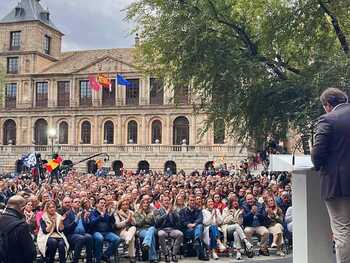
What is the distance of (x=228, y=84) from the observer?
680 inches

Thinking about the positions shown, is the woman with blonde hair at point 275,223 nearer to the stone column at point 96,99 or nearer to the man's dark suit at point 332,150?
the man's dark suit at point 332,150

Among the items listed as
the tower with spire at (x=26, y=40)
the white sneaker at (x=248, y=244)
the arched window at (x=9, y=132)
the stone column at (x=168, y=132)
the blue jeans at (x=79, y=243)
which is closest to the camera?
the blue jeans at (x=79, y=243)

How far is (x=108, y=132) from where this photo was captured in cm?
6156

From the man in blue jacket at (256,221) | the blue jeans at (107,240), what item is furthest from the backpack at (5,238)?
the man in blue jacket at (256,221)

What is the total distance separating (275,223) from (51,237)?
5.86 metres

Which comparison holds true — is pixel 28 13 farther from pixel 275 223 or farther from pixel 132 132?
pixel 275 223

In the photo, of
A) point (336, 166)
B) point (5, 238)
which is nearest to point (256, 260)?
point (5, 238)

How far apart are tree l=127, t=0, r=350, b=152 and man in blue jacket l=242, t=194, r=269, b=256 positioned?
150 inches

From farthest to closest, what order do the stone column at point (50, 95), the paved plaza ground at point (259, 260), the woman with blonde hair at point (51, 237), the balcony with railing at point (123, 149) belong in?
the stone column at point (50, 95)
the balcony with railing at point (123, 149)
the paved plaza ground at point (259, 260)
the woman with blonde hair at point (51, 237)

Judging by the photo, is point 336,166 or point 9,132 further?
point 9,132

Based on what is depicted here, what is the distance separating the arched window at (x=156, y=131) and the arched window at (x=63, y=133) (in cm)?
1131

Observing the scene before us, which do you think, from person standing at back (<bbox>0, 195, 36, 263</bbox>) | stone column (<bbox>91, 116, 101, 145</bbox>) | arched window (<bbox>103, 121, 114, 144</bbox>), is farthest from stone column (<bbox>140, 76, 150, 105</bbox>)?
person standing at back (<bbox>0, 195, 36, 263</bbox>)

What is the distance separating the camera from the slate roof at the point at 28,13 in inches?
2687

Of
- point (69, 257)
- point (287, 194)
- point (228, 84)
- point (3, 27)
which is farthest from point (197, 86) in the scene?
point (3, 27)
